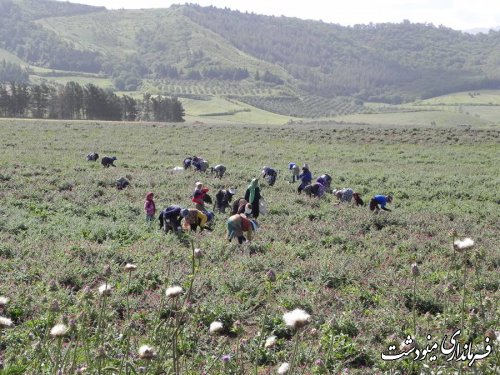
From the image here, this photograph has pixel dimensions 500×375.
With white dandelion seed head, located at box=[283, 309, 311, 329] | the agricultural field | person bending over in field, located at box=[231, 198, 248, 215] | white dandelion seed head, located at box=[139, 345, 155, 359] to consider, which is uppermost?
white dandelion seed head, located at box=[283, 309, 311, 329]

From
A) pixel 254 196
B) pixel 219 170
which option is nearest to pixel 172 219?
pixel 254 196

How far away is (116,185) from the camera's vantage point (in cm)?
1905

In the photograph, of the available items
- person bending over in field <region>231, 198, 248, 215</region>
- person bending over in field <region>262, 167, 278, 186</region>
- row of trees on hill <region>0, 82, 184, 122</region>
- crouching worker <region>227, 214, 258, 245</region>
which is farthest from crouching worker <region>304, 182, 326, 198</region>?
row of trees on hill <region>0, 82, 184, 122</region>

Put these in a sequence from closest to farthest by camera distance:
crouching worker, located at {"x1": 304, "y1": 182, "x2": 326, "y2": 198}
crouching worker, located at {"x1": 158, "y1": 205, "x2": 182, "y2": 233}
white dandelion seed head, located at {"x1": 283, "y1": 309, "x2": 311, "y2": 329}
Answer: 1. white dandelion seed head, located at {"x1": 283, "y1": 309, "x2": 311, "y2": 329}
2. crouching worker, located at {"x1": 158, "y1": 205, "x2": 182, "y2": 233}
3. crouching worker, located at {"x1": 304, "y1": 182, "x2": 326, "y2": 198}

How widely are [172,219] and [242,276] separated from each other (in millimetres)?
3753

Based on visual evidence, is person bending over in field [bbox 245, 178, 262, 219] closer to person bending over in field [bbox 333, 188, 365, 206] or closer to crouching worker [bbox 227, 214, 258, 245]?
crouching worker [bbox 227, 214, 258, 245]

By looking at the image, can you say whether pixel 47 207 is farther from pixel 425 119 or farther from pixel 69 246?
pixel 425 119

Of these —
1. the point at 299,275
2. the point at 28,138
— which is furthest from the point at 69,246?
the point at 28,138

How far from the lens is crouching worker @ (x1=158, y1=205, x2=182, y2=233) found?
40.0 feet

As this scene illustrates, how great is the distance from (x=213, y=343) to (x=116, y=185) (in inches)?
525

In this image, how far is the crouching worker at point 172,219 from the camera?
12.2m

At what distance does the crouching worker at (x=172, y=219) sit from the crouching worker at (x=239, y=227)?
1342 mm

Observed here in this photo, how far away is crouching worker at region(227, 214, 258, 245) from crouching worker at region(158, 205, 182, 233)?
1.34 metres

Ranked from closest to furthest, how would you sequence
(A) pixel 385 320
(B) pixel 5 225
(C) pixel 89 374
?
1. (C) pixel 89 374
2. (A) pixel 385 320
3. (B) pixel 5 225
